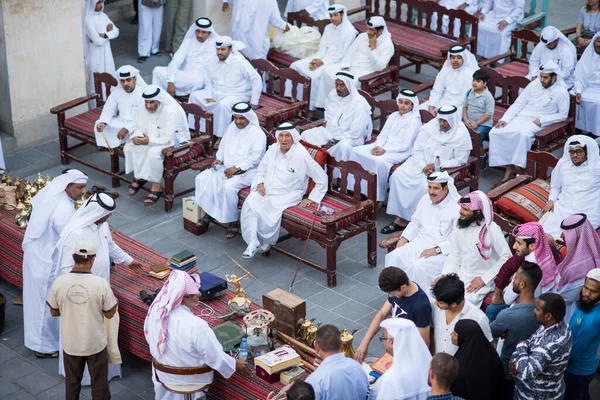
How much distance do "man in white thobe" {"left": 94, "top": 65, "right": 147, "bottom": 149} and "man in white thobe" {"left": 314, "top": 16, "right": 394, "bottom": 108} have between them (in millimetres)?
2664

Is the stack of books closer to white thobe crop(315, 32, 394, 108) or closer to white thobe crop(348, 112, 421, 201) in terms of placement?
white thobe crop(348, 112, 421, 201)

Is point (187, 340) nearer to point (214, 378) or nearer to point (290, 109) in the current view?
point (214, 378)

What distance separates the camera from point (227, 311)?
27.8ft

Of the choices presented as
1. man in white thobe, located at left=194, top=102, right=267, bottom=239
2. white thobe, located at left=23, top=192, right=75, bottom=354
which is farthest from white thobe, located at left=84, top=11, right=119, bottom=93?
white thobe, located at left=23, top=192, right=75, bottom=354

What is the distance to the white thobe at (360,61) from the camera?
13922 mm

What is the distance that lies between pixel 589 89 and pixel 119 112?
18.8 ft

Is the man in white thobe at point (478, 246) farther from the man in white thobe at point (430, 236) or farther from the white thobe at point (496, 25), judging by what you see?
the white thobe at point (496, 25)

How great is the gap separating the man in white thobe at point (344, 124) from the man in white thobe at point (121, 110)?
6.61ft

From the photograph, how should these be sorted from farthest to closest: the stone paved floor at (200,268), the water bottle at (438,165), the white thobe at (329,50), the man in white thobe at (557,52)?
1. the white thobe at (329,50)
2. the man in white thobe at (557,52)
3. the water bottle at (438,165)
4. the stone paved floor at (200,268)

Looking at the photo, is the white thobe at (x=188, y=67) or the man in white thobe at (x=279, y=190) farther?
the white thobe at (x=188, y=67)

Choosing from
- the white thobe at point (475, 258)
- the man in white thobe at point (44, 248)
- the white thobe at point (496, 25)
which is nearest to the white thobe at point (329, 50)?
the white thobe at point (496, 25)

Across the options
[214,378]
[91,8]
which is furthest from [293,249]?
[91,8]

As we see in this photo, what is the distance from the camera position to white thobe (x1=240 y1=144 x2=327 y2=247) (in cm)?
1066

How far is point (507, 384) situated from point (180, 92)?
765 centimetres
